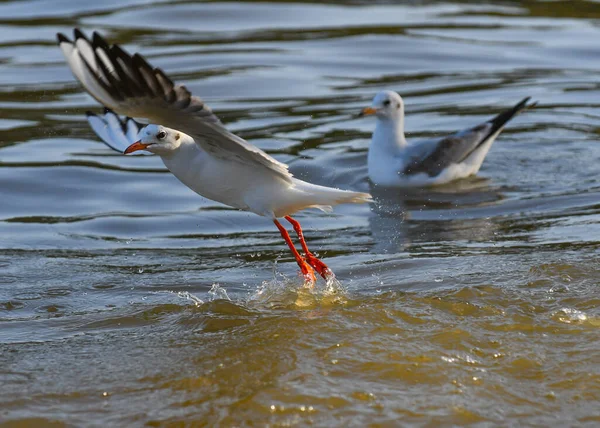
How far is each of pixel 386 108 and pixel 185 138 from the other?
4.64 m

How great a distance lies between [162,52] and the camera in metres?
16.7

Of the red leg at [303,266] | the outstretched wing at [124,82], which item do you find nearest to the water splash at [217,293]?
the red leg at [303,266]

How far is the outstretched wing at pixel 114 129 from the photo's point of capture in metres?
7.72

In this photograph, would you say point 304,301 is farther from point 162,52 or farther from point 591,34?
point 591,34

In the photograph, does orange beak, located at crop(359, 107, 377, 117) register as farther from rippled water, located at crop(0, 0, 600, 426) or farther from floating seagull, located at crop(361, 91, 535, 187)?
rippled water, located at crop(0, 0, 600, 426)

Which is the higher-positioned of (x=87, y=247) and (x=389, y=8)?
(x=389, y=8)

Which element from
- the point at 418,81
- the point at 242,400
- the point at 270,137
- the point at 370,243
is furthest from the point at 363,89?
the point at 242,400

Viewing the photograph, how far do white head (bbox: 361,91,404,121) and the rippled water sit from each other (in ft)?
2.26

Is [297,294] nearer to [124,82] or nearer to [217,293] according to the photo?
[217,293]

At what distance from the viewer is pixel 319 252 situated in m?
8.45

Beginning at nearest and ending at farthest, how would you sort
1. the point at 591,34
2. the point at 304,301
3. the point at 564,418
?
the point at 564,418
the point at 304,301
the point at 591,34

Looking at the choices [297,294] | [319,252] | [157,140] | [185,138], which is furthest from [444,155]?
[157,140]

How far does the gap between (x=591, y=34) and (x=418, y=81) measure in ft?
14.3

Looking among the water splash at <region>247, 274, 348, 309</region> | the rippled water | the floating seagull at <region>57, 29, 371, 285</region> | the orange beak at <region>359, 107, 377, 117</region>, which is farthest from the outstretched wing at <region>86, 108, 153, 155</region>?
the orange beak at <region>359, 107, 377, 117</region>
